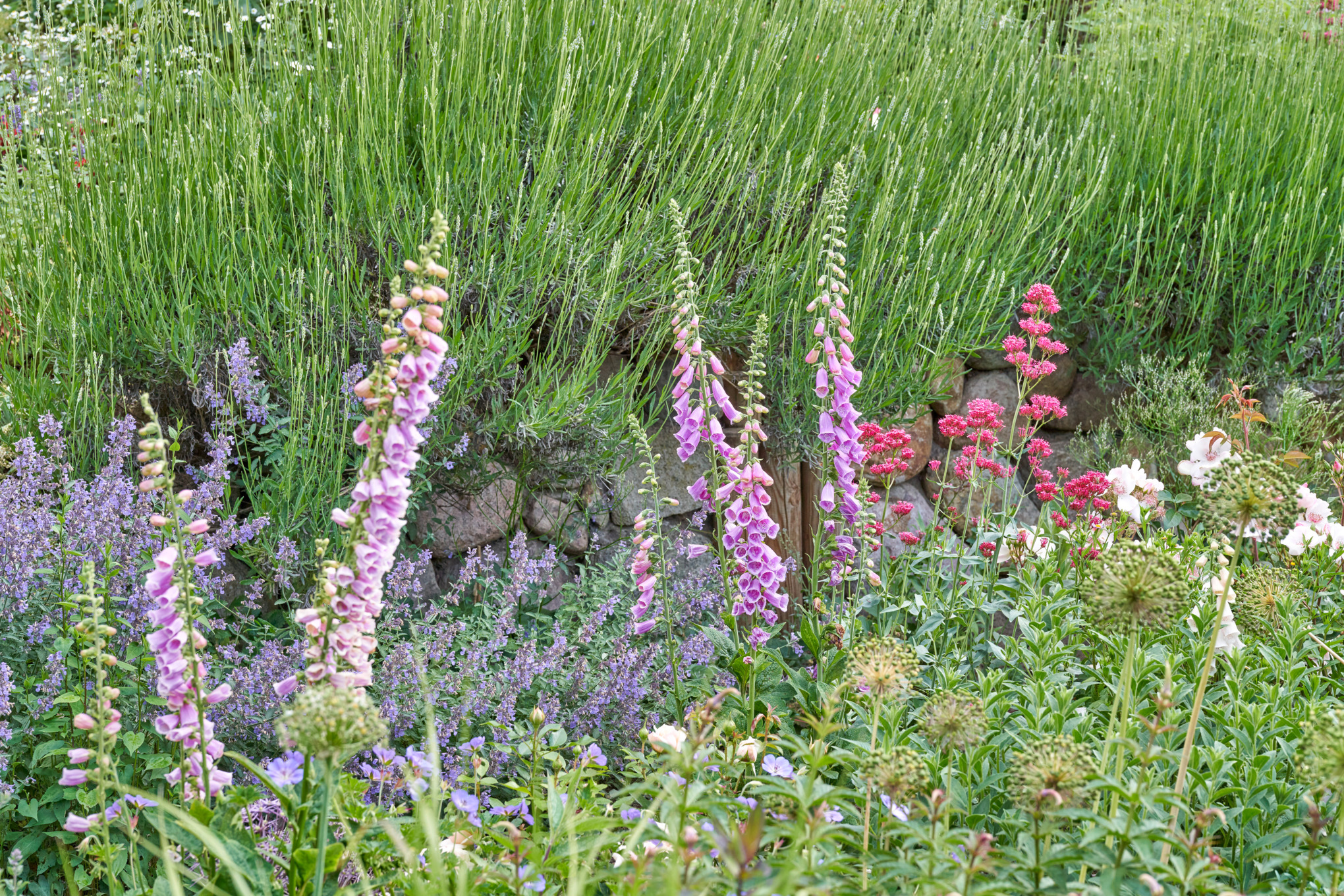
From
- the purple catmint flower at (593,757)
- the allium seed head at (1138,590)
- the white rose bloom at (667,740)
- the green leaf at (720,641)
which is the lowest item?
the green leaf at (720,641)

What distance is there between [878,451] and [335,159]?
1796 mm

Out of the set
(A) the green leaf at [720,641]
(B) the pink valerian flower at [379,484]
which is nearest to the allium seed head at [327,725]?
(B) the pink valerian flower at [379,484]

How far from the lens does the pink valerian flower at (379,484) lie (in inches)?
56.5

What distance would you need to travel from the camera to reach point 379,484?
1426 mm

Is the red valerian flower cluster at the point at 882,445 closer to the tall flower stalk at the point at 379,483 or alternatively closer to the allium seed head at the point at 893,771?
the allium seed head at the point at 893,771

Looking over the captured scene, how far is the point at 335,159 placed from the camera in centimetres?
315

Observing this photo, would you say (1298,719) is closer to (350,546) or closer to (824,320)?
(824,320)

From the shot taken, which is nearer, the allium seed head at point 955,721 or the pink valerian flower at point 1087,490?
the allium seed head at point 955,721

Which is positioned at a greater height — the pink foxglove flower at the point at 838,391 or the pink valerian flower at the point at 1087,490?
the pink foxglove flower at the point at 838,391

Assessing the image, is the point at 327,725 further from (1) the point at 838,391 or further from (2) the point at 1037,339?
(2) the point at 1037,339

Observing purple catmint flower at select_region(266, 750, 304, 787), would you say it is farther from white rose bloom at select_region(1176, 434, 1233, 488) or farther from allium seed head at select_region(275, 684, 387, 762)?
white rose bloom at select_region(1176, 434, 1233, 488)

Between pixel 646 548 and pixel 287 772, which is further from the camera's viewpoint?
pixel 646 548

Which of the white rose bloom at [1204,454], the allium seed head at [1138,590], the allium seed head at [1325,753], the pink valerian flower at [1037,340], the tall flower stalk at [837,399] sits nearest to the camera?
the allium seed head at [1325,753]

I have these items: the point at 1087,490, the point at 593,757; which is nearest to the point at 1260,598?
the point at 1087,490
